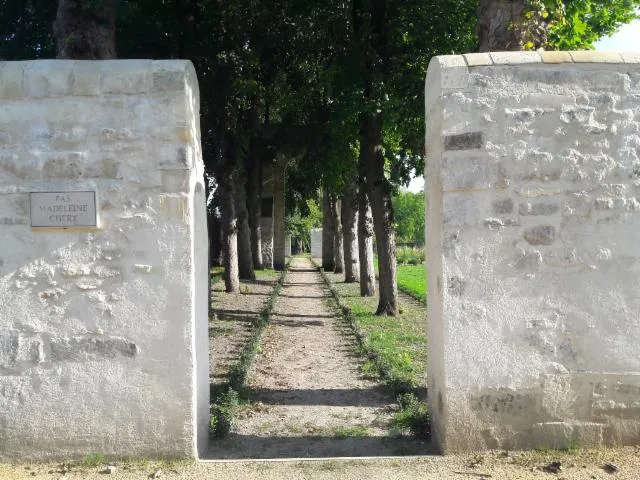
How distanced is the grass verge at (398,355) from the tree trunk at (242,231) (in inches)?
258

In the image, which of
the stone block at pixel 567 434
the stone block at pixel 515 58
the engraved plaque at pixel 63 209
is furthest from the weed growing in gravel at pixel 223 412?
the stone block at pixel 515 58

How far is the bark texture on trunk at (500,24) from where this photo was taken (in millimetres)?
5910

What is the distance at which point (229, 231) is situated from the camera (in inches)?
633

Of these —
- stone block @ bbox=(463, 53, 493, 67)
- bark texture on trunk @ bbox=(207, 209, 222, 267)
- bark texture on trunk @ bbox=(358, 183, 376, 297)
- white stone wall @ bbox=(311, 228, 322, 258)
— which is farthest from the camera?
white stone wall @ bbox=(311, 228, 322, 258)

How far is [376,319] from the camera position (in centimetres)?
1181

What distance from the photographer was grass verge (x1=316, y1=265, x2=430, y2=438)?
553 centimetres

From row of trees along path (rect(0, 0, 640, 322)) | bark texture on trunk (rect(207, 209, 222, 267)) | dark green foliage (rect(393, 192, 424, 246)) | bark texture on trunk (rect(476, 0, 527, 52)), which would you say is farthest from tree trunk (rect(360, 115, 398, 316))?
dark green foliage (rect(393, 192, 424, 246))

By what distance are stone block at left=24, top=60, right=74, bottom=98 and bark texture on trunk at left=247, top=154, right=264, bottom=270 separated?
56.5 feet

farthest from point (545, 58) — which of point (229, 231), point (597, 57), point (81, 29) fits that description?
point (229, 231)

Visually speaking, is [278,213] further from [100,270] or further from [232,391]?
[100,270]

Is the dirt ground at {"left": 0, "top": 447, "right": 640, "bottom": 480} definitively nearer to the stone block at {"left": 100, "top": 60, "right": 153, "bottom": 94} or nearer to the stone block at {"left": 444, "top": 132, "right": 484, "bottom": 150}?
the stone block at {"left": 444, "top": 132, "right": 484, "bottom": 150}

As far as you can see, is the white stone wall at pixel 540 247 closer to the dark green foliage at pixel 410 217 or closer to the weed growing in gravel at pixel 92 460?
the weed growing in gravel at pixel 92 460

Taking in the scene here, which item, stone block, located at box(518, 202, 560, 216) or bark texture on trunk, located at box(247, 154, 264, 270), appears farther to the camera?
bark texture on trunk, located at box(247, 154, 264, 270)

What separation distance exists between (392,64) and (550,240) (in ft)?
23.3
